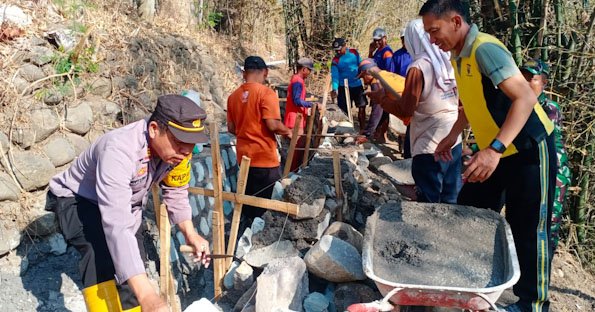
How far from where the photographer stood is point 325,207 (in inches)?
150

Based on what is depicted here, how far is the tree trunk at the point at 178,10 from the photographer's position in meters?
9.34

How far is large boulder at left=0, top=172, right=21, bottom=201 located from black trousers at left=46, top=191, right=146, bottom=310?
1.84m

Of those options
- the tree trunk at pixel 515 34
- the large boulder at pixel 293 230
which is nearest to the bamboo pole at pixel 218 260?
the large boulder at pixel 293 230

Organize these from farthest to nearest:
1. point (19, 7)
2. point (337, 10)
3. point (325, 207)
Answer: point (337, 10)
point (19, 7)
point (325, 207)

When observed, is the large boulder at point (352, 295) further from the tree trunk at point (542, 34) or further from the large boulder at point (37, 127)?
the large boulder at point (37, 127)

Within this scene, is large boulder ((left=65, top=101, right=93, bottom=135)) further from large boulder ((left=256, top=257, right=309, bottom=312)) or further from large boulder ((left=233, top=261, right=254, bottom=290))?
large boulder ((left=256, top=257, right=309, bottom=312))

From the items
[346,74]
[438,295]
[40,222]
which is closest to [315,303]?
[438,295]

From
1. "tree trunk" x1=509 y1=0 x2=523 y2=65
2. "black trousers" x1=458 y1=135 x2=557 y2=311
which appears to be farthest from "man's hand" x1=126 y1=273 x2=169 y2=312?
"tree trunk" x1=509 y1=0 x2=523 y2=65

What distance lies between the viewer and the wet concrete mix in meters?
2.66

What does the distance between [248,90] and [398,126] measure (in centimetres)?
418

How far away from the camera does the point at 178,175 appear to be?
9.23 ft

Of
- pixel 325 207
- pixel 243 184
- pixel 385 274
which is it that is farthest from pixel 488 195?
pixel 243 184

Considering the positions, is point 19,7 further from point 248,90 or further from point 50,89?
point 248,90

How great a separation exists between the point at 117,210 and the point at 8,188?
2.41 metres
